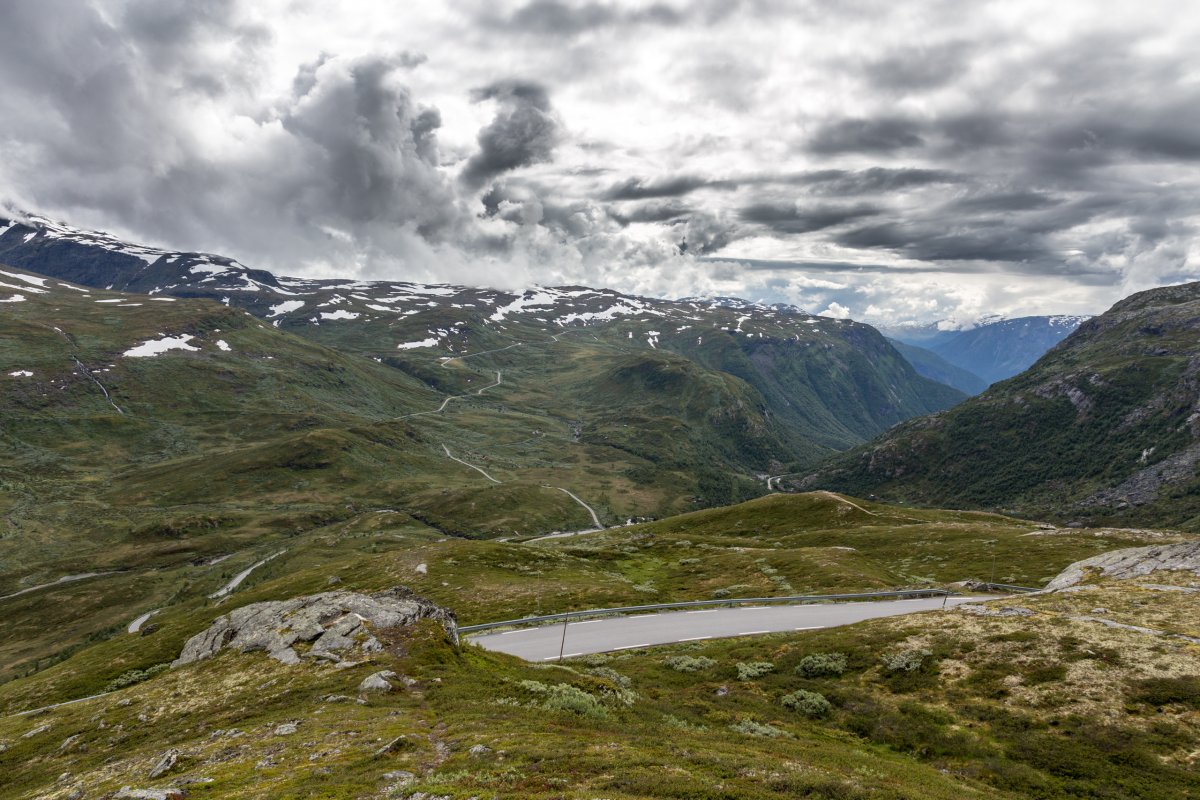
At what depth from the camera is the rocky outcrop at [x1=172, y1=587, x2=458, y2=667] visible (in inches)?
1394

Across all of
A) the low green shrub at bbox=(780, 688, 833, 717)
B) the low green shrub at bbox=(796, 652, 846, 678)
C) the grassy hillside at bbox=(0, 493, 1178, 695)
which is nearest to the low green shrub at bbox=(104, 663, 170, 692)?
the grassy hillside at bbox=(0, 493, 1178, 695)

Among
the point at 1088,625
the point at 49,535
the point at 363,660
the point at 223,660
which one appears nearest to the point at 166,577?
the point at 49,535

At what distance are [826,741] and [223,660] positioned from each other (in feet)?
128

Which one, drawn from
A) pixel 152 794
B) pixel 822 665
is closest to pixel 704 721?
pixel 822 665

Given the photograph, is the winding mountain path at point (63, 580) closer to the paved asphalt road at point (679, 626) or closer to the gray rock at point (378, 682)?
the paved asphalt road at point (679, 626)

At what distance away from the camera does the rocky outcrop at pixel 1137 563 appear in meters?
50.5

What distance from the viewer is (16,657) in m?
114

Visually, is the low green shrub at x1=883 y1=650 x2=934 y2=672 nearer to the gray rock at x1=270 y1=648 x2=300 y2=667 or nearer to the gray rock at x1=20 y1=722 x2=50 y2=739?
the gray rock at x1=270 y1=648 x2=300 y2=667

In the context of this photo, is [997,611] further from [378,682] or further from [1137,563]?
[378,682]

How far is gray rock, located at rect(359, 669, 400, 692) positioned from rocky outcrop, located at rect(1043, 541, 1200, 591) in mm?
62190

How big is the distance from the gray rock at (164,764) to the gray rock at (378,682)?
821 centimetres

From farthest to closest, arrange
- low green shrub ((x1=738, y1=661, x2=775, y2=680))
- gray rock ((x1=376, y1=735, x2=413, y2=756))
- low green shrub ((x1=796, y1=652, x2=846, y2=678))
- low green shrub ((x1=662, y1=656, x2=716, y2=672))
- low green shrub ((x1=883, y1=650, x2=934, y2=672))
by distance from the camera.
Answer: low green shrub ((x1=662, y1=656, x2=716, y2=672)) < low green shrub ((x1=738, y1=661, x2=775, y2=680)) < low green shrub ((x1=796, y1=652, x2=846, y2=678)) < low green shrub ((x1=883, y1=650, x2=934, y2=672)) < gray rock ((x1=376, y1=735, x2=413, y2=756))

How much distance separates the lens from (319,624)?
37625 millimetres

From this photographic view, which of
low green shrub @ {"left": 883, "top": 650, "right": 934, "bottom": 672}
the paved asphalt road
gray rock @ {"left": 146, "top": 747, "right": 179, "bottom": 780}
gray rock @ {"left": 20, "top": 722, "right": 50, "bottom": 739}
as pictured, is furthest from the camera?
the paved asphalt road
